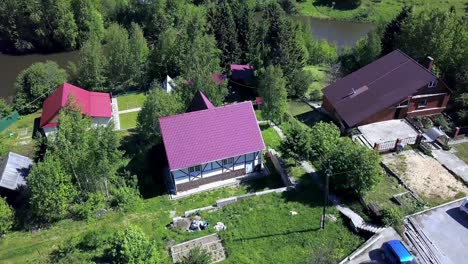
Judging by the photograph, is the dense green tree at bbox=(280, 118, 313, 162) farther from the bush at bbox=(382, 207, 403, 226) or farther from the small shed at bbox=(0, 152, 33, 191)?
the small shed at bbox=(0, 152, 33, 191)

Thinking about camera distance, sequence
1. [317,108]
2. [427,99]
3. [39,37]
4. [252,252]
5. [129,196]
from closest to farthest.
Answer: [252,252], [129,196], [427,99], [317,108], [39,37]

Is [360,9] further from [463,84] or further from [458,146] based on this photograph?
[458,146]

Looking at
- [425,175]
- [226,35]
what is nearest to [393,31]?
[226,35]

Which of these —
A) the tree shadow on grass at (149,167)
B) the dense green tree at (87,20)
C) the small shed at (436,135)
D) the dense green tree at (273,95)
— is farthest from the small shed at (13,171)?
the small shed at (436,135)

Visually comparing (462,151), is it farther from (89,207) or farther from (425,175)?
(89,207)

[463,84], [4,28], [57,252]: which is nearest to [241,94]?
[463,84]

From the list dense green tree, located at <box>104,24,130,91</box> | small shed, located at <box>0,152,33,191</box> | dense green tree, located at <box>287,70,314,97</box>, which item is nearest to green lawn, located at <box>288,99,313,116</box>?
dense green tree, located at <box>287,70,314,97</box>
